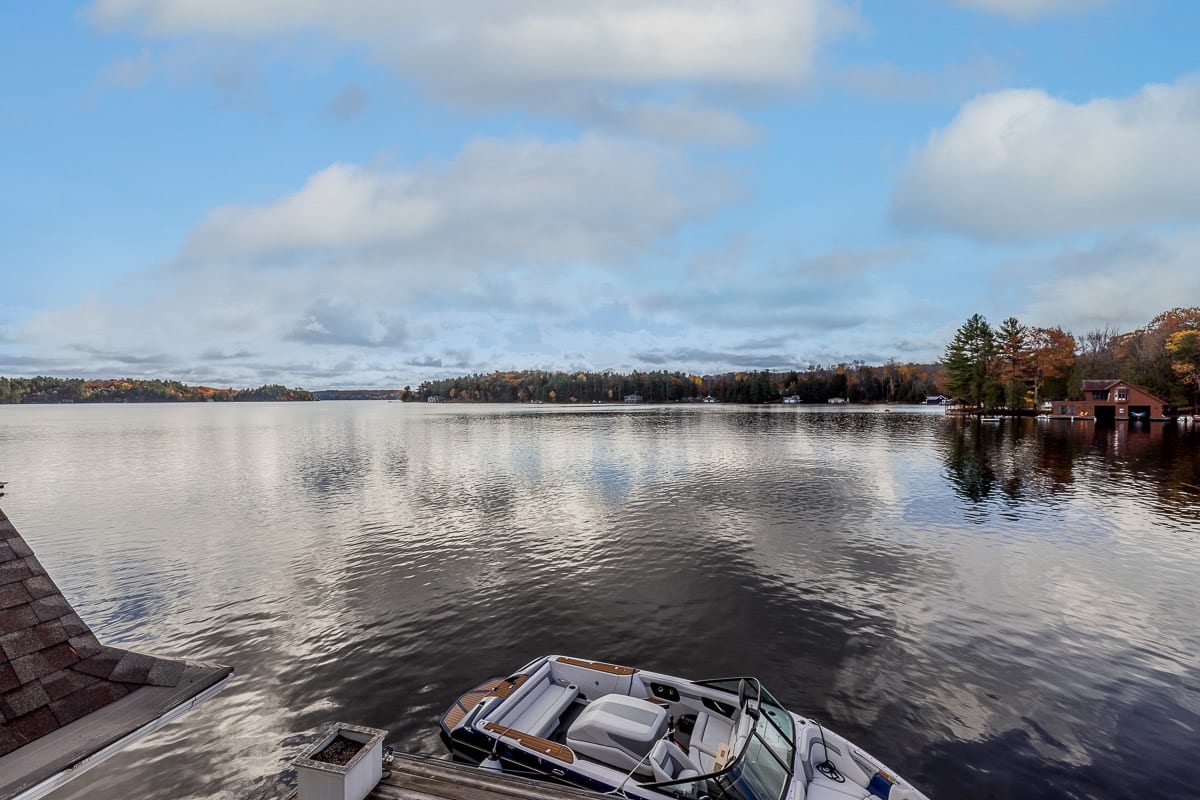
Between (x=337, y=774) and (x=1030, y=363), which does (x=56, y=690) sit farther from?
(x=1030, y=363)

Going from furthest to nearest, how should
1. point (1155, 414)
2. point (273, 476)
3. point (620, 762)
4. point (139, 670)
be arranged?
1. point (1155, 414)
2. point (273, 476)
3. point (620, 762)
4. point (139, 670)

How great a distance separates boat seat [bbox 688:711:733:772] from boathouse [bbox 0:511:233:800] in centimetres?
1200

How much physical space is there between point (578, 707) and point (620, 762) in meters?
3.33

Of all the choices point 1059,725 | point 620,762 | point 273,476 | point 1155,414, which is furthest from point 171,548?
point 1155,414

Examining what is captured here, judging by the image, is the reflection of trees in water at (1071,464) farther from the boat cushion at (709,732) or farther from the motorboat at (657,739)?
the boat cushion at (709,732)

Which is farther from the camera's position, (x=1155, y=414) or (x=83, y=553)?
(x=1155, y=414)

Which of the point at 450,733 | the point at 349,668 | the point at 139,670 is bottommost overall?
the point at 349,668

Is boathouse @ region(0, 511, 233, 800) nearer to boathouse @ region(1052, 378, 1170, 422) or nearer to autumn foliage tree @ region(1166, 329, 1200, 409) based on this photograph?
autumn foliage tree @ region(1166, 329, 1200, 409)

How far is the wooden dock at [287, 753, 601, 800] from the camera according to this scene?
9227 millimetres

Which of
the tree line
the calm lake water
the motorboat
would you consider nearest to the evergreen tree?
the tree line

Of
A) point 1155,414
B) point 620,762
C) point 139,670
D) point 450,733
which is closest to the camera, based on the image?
point 139,670

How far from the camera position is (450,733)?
13445 millimetres

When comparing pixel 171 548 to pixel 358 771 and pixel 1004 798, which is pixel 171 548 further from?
pixel 1004 798

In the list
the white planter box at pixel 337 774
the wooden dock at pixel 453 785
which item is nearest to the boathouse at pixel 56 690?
the white planter box at pixel 337 774
